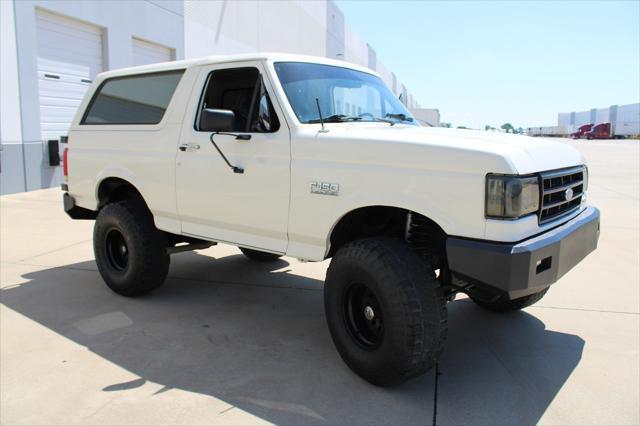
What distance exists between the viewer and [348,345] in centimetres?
339

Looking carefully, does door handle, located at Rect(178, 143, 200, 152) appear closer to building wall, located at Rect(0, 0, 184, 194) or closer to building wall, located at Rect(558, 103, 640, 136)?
building wall, located at Rect(0, 0, 184, 194)

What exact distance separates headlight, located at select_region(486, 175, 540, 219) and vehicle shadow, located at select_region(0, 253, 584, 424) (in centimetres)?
118

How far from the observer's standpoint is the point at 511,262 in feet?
8.91

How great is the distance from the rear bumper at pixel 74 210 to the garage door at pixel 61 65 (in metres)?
7.03

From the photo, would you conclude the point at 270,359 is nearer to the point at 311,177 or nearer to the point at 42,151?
the point at 311,177

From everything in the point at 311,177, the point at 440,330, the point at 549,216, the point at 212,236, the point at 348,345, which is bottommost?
the point at 348,345

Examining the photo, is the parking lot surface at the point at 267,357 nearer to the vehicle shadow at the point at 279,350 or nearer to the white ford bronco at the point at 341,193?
the vehicle shadow at the point at 279,350

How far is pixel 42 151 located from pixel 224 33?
9.60 m

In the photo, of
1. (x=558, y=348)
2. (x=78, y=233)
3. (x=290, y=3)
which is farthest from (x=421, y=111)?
(x=558, y=348)

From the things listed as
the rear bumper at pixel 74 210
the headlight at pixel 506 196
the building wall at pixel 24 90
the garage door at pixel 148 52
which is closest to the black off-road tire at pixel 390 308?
the headlight at pixel 506 196

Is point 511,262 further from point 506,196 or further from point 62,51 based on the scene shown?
point 62,51

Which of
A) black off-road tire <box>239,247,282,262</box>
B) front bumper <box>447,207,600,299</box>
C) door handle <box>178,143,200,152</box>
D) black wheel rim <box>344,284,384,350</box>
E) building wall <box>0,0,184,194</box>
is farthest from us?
building wall <box>0,0,184,194</box>

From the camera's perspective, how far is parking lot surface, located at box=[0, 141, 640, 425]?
3.04 metres

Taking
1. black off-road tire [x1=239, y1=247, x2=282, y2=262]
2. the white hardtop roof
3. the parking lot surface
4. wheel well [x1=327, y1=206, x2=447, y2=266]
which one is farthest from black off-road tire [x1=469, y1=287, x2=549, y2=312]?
black off-road tire [x1=239, y1=247, x2=282, y2=262]
